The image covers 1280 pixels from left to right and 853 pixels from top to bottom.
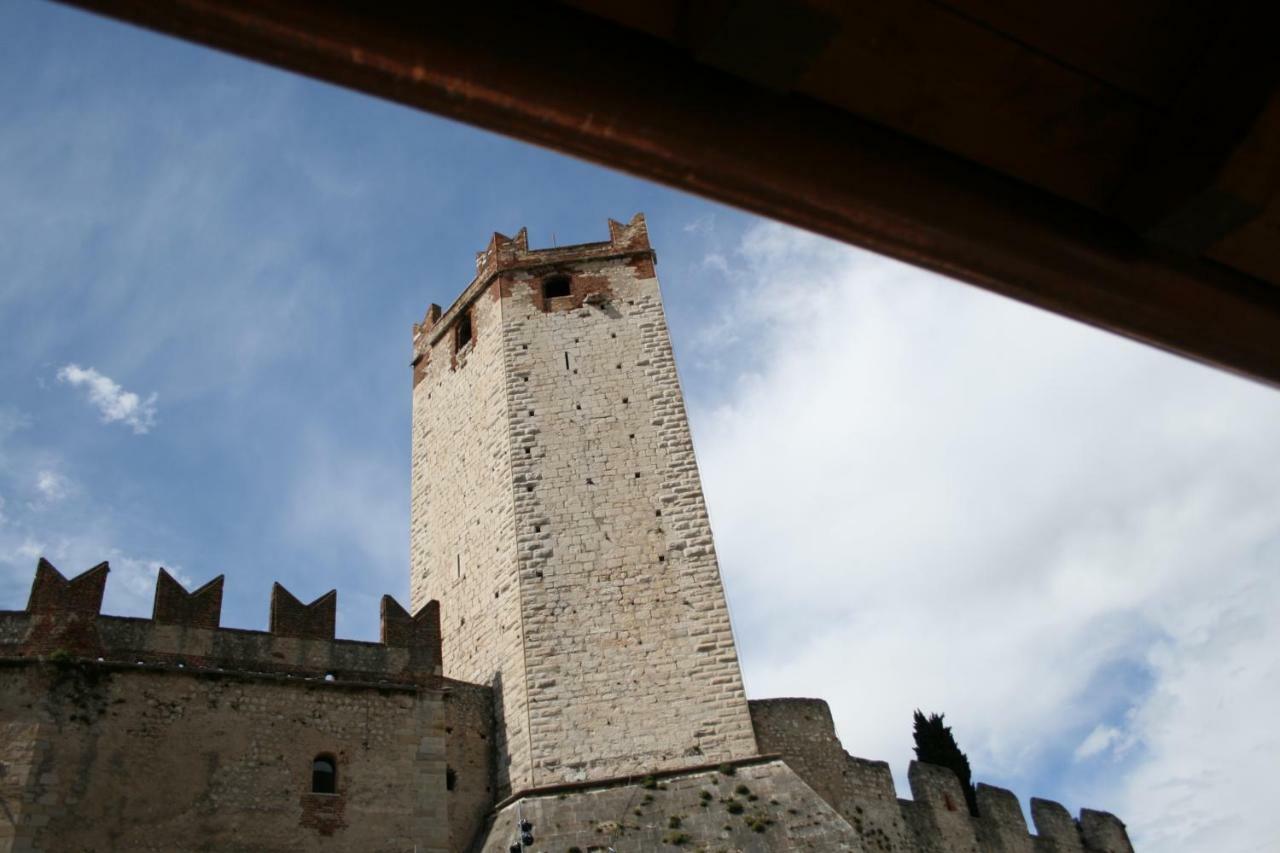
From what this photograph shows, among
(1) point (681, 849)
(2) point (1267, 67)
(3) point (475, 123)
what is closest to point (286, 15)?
(3) point (475, 123)

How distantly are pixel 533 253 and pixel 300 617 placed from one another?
27.2 feet

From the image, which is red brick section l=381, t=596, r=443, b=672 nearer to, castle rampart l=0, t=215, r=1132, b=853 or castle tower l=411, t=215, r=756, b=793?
castle rampart l=0, t=215, r=1132, b=853

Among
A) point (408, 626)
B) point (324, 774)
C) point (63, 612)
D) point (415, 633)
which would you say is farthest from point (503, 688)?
point (63, 612)

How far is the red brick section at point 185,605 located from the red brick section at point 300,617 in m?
0.75

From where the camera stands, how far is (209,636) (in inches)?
541

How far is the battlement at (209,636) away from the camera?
12.9 metres

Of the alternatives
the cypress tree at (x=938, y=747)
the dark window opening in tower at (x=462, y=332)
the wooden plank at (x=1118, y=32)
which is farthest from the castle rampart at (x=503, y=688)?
the wooden plank at (x=1118, y=32)

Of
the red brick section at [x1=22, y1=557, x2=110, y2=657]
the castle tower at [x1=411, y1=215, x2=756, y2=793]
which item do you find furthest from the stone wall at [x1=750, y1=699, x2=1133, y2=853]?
the red brick section at [x1=22, y1=557, x2=110, y2=657]

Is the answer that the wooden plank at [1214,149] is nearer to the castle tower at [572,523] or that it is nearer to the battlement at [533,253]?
the castle tower at [572,523]

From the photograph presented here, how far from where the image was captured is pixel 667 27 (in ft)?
6.33

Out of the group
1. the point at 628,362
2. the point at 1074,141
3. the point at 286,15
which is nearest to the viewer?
the point at 286,15

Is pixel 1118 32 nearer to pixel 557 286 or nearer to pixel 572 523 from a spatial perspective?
pixel 572 523

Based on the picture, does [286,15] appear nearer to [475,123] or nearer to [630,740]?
[475,123]

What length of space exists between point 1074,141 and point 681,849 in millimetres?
11987
